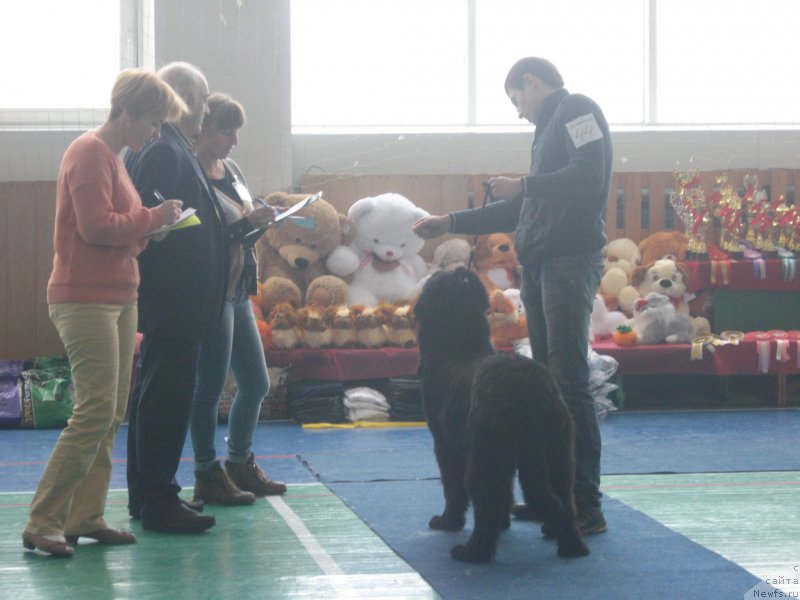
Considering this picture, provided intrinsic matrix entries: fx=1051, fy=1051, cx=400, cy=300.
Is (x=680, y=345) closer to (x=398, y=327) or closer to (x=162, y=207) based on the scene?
(x=398, y=327)

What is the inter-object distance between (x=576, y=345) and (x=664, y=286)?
11.9ft

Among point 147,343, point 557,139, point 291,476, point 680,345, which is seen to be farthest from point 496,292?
point 147,343

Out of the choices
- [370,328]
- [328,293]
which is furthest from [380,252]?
[370,328]

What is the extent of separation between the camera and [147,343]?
3336 millimetres

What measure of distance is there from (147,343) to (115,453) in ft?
6.61

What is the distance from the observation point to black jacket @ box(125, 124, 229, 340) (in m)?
3.29

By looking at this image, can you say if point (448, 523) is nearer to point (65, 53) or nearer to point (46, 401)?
point (46, 401)

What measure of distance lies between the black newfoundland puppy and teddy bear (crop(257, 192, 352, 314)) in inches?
136

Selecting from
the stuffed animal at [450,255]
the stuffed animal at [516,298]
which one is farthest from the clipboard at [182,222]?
the stuffed animal at [450,255]

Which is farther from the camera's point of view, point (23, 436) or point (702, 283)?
point (702, 283)

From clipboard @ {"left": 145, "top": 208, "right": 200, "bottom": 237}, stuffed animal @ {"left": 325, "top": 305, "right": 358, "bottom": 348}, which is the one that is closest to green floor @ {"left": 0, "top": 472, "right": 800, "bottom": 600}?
clipboard @ {"left": 145, "top": 208, "right": 200, "bottom": 237}

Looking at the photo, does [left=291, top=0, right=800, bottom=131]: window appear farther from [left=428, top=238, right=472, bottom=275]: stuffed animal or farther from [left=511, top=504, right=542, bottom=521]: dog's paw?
[left=511, top=504, right=542, bottom=521]: dog's paw

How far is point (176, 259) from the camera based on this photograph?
330 cm

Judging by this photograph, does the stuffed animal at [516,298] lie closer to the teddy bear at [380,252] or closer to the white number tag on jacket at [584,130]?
the teddy bear at [380,252]
